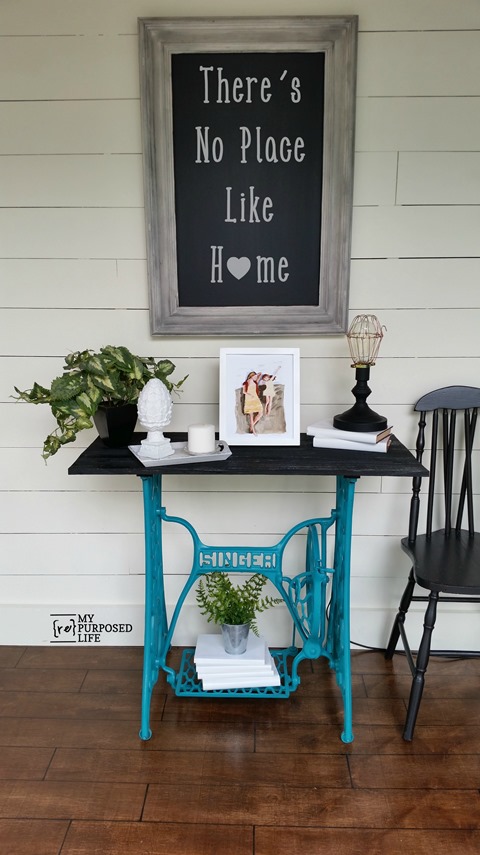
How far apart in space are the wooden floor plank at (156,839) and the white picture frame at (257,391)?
3.29ft

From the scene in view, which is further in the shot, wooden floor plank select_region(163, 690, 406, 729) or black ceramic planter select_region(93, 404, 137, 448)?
wooden floor plank select_region(163, 690, 406, 729)

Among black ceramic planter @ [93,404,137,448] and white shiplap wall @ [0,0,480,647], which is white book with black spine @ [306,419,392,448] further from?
black ceramic planter @ [93,404,137,448]

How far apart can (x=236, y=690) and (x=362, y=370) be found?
1.09m

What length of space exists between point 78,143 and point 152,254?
0.40 m

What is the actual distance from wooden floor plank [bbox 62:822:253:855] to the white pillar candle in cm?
93

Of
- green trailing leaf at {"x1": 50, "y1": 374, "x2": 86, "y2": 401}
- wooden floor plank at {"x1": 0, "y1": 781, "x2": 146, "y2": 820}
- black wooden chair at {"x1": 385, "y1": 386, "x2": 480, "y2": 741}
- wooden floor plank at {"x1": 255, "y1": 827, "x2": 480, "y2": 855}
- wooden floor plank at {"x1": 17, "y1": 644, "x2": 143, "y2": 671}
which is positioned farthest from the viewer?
wooden floor plank at {"x1": 17, "y1": 644, "x2": 143, "y2": 671}

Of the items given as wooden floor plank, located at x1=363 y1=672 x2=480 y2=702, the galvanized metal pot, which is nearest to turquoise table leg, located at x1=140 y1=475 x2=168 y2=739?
the galvanized metal pot

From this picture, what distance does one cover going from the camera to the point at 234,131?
188cm

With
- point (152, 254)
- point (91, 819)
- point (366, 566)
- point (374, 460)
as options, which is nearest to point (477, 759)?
point (366, 566)

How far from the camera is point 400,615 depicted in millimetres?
2090

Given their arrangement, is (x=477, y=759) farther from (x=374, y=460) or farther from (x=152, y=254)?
(x=152, y=254)

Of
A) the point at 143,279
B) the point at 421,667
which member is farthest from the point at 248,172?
the point at 421,667

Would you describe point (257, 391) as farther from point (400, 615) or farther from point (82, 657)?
point (82, 657)

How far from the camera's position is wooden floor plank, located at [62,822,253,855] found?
58.8 inches
